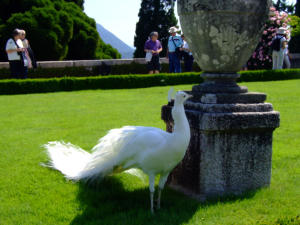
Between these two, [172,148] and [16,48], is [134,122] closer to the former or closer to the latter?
[172,148]

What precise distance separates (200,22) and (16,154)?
10.1 feet

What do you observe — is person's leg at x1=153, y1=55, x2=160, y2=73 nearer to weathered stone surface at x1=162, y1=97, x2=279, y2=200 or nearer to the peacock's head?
weathered stone surface at x1=162, y1=97, x2=279, y2=200

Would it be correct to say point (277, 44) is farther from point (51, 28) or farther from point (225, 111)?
point (225, 111)

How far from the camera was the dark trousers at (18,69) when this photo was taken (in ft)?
39.8

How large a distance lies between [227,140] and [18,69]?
1019 cm

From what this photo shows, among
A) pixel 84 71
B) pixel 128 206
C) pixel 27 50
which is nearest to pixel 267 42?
pixel 84 71

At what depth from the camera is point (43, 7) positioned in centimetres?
1858

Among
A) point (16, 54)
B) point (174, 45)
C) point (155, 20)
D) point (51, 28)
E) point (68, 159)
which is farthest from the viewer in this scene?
point (155, 20)

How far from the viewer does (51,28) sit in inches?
706

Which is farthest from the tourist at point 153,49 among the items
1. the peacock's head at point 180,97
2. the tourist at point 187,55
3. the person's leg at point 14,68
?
the peacock's head at point 180,97

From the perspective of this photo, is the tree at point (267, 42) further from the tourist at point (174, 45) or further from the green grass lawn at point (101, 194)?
the green grass lawn at point (101, 194)

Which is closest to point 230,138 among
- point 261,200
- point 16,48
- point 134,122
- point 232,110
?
point 232,110

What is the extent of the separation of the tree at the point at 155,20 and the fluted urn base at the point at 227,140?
100 ft

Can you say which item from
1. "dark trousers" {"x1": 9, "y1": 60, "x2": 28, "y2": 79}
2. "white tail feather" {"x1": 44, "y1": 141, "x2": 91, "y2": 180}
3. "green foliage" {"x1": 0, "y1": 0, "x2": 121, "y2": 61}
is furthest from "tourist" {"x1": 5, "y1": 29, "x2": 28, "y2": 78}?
"white tail feather" {"x1": 44, "y1": 141, "x2": 91, "y2": 180}
